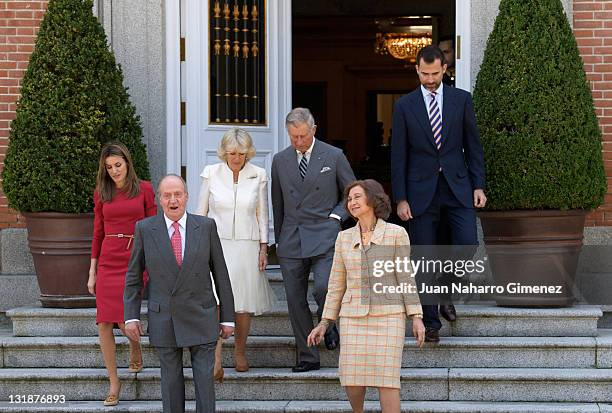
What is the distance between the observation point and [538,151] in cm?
828

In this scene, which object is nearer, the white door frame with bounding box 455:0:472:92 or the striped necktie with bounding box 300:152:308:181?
the striped necktie with bounding box 300:152:308:181

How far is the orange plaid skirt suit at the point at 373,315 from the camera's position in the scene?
6.49m

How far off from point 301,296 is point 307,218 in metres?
0.52

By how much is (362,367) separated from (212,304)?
3.17 feet

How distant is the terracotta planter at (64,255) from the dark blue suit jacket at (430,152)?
7.69 ft

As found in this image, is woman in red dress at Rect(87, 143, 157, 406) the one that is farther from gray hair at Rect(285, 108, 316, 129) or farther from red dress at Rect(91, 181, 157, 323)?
gray hair at Rect(285, 108, 316, 129)

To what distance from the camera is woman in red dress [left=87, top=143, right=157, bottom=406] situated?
771cm

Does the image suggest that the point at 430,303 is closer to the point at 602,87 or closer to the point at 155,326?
the point at 155,326

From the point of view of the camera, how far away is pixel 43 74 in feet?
28.2

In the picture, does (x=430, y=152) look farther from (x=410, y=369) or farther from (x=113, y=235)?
(x=113, y=235)

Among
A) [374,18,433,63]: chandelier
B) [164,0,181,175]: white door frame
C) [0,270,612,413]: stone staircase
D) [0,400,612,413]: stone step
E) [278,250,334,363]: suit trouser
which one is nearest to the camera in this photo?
[0,400,612,413]: stone step

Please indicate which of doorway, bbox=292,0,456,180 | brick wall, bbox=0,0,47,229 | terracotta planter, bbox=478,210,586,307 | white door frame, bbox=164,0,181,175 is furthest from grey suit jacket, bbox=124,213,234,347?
doorway, bbox=292,0,456,180

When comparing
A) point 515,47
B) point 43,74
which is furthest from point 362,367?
point 43,74

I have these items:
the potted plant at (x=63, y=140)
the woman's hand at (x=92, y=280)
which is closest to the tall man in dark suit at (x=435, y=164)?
the woman's hand at (x=92, y=280)
